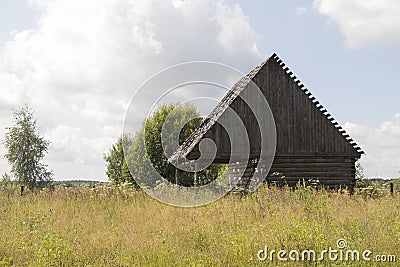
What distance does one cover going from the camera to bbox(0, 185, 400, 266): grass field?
7.88 m

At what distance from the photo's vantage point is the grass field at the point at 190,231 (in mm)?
7879

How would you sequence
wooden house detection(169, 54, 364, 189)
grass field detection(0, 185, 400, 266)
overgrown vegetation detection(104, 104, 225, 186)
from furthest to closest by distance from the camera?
1. overgrown vegetation detection(104, 104, 225, 186)
2. wooden house detection(169, 54, 364, 189)
3. grass field detection(0, 185, 400, 266)

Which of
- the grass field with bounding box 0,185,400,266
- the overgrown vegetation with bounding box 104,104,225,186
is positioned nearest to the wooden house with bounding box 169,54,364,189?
the overgrown vegetation with bounding box 104,104,225,186

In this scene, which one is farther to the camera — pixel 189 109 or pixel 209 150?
pixel 189 109

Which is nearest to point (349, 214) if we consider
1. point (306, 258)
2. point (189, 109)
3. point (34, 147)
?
point (306, 258)

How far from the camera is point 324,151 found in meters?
22.5

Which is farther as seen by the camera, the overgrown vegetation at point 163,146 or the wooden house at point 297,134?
the overgrown vegetation at point 163,146

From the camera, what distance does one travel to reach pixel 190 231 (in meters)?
9.29

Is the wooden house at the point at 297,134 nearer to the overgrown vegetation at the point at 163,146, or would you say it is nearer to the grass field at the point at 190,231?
the overgrown vegetation at the point at 163,146

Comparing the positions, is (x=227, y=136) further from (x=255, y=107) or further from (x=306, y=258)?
(x=306, y=258)

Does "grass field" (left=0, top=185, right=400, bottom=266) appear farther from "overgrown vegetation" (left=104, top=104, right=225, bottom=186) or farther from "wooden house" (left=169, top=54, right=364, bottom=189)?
"overgrown vegetation" (left=104, top=104, right=225, bottom=186)

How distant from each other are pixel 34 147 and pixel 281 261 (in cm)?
3585

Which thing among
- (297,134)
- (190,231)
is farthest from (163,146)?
(190,231)

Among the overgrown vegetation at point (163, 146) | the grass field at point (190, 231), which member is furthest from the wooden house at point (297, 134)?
the grass field at point (190, 231)
